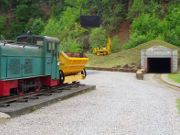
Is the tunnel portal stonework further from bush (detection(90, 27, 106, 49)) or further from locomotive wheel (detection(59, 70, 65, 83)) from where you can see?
locomotive wheel (detection(59, 70, 65, 83))

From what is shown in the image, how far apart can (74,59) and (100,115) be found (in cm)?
1140

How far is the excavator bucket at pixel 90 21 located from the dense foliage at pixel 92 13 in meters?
0.99

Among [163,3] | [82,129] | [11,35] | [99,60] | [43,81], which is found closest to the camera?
[82,129]

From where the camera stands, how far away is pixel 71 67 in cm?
2594

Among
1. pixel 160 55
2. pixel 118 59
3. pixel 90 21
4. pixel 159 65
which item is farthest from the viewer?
pixel 90 21

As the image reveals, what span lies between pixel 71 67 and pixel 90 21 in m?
57.4

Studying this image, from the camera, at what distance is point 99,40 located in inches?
2921

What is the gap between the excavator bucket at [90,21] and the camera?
81.2m

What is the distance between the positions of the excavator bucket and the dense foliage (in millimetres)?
995

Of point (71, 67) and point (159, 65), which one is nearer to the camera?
point (71, 67)

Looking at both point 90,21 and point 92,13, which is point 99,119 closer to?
point 90,21

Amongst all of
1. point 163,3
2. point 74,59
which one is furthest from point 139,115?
point 163,3

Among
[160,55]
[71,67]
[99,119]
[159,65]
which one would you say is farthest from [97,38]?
[99,119]

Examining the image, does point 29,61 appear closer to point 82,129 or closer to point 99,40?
point 82,129
